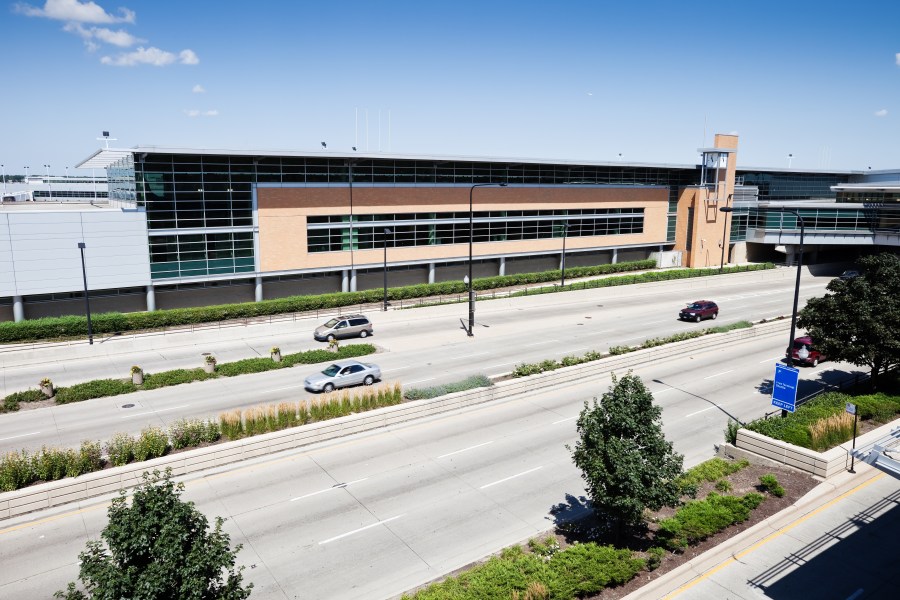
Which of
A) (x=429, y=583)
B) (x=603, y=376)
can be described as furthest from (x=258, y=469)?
(x=603, y=376)

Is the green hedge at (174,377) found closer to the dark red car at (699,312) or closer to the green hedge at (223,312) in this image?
the green hedge at (223,312)

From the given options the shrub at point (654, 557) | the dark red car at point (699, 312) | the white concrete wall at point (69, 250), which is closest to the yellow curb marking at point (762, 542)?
the shrub at point (654, 557)

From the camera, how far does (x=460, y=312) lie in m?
→ 45.2

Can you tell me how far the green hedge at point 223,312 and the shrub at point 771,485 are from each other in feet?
109

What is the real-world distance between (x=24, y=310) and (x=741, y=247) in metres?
71.8

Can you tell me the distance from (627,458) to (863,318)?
15955 millimetres

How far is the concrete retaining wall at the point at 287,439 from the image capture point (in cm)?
1644

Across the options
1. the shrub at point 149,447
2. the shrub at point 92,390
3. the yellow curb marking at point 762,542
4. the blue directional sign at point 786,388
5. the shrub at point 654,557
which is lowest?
the shrub at point 92,390

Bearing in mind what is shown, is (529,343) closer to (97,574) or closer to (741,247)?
(97,574)

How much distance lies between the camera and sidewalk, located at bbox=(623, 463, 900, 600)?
1305 centimetres

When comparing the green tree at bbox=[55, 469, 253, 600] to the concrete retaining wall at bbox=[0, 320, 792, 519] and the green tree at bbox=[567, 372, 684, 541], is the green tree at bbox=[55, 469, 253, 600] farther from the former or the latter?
the concrete retaining wall at bbox=[0, 320, 792, 519]

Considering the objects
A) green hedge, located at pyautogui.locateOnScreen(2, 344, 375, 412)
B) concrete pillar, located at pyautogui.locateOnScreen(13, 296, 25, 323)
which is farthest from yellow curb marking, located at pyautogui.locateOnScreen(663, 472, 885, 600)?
concrete pillar, located at pyautogui.locateOnScreen(13, 296, 25, 323)

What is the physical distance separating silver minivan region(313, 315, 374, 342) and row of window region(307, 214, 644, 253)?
10.1 m

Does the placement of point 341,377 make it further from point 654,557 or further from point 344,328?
point 654,557
